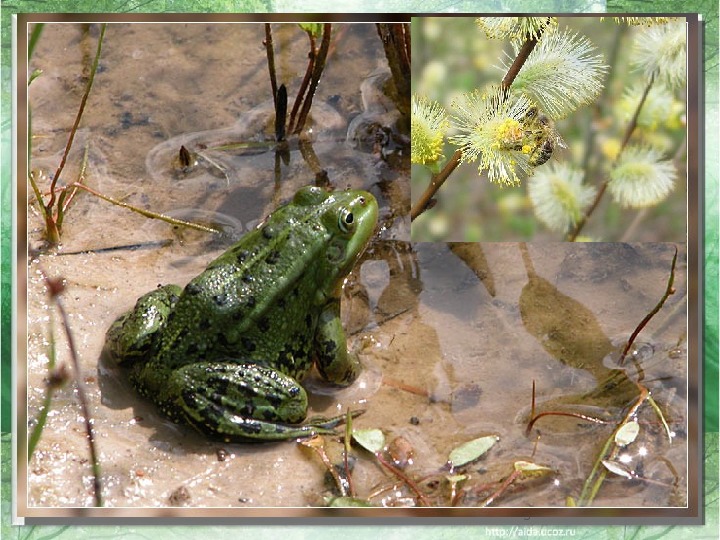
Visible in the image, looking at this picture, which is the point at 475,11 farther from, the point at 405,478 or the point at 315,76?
the point at 405,478

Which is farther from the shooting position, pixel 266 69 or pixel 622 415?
pixel 266 69

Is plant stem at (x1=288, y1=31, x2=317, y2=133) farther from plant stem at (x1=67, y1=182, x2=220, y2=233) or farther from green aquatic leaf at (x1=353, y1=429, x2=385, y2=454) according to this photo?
green aquatic leaf at (x1=353, y1=429, x2=385, y2=454)

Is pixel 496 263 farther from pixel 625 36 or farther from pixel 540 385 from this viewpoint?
pixel 625 36

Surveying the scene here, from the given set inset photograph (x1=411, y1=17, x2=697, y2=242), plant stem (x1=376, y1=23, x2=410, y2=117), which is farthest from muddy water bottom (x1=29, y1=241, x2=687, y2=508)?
plant stem (x1=376, y1=23, x2=410, y2=117)

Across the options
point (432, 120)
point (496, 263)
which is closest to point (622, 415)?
point (496, 263)

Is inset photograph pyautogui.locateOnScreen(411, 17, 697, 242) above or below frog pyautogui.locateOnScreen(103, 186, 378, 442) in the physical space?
above

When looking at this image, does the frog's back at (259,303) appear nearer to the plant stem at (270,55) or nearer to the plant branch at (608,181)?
the plant stem at (270,55)

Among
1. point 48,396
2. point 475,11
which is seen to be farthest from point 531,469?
point 48,396
